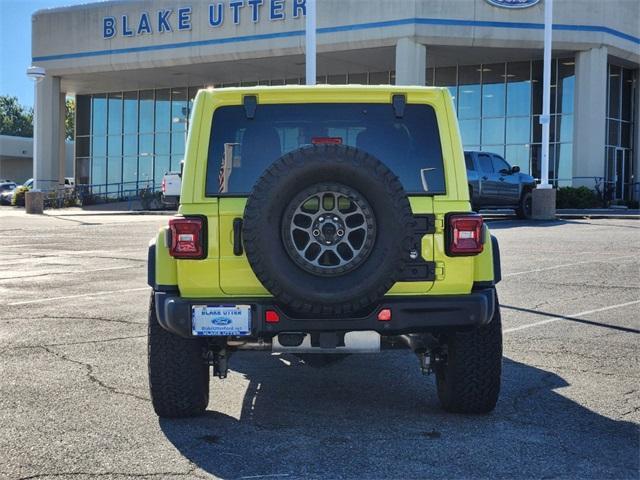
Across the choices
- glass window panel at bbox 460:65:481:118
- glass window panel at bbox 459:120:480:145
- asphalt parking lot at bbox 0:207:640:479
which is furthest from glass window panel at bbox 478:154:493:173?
glass window panel at bbox 460:65:481:118

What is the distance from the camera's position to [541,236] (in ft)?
59.8

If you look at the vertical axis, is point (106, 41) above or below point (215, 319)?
above

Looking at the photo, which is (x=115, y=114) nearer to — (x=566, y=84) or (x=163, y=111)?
(x=163, y=111)

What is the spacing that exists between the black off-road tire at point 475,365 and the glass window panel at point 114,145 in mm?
45749

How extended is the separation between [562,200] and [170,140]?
76.6 feet

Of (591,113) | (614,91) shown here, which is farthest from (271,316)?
(614,91)

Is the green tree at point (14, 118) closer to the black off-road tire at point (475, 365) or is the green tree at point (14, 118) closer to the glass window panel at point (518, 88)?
the glass window panel at point (518, 88)

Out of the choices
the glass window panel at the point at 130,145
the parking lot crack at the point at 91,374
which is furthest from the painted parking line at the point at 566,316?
the glass window panel at the point at 130,145

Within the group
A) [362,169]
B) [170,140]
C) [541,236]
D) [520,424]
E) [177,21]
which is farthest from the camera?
[170,140]

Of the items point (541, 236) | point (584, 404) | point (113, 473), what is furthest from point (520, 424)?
point (541, 236)

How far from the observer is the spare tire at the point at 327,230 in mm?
4242

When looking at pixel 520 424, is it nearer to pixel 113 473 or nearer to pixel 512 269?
pixel 113 473

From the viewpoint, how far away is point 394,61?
1500 inches

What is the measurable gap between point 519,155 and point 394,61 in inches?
272
